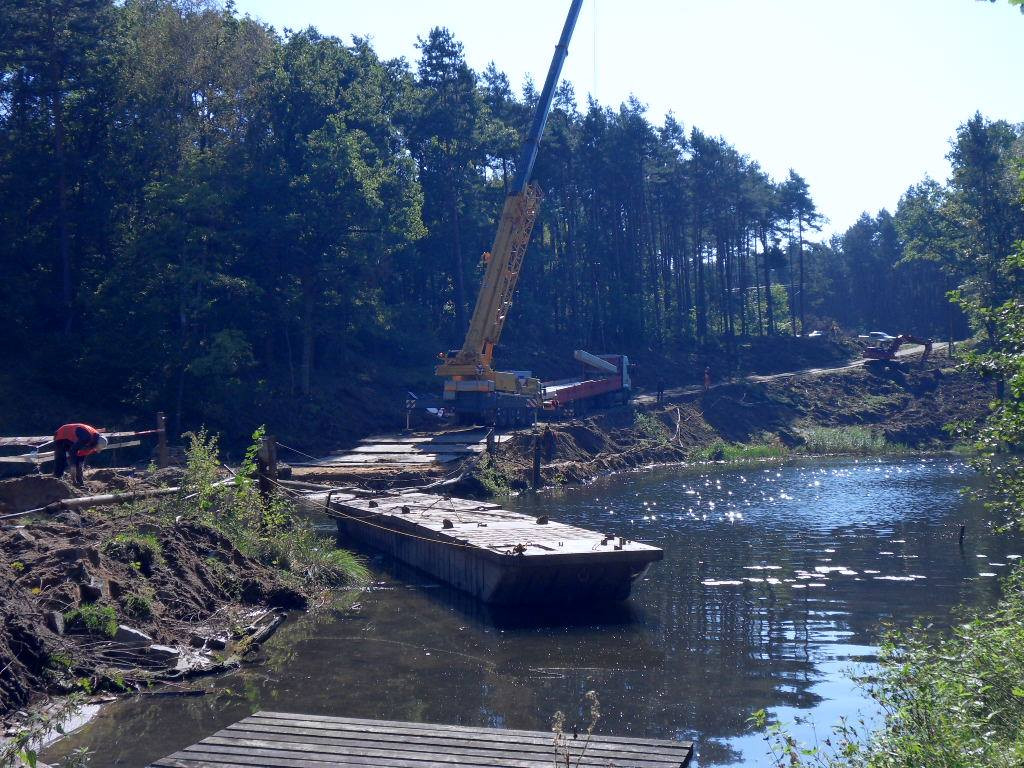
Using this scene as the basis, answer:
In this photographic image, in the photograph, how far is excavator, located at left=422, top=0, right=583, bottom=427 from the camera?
37.4 metres

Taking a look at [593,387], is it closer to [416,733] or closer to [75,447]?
[75,447]

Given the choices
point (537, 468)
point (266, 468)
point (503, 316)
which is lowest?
point (537, 468)

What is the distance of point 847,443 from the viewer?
52281 millimetres

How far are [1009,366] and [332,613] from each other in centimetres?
1130

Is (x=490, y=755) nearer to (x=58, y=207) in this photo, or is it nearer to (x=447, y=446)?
(x=447, y=446)

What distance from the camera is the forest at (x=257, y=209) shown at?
40.2 metres

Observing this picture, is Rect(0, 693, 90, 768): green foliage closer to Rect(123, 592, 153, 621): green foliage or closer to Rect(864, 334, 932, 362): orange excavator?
Rect(123, 592, 153, 621): green foliage

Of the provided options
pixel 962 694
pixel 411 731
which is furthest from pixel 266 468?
pixel 962 694

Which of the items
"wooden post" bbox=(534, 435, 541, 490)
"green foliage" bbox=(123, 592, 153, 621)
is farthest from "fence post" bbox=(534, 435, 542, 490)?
"green foliage" bbox=(123, 592, 153, 621)

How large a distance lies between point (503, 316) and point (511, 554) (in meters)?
22.7

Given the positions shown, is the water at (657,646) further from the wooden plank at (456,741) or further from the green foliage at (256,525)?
the wooden plank at (456,741)

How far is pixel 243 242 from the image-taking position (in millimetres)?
43594

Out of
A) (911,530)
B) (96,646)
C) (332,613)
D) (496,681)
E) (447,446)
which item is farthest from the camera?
(447,446)

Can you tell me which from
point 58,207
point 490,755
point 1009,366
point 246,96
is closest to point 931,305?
point 246,96
